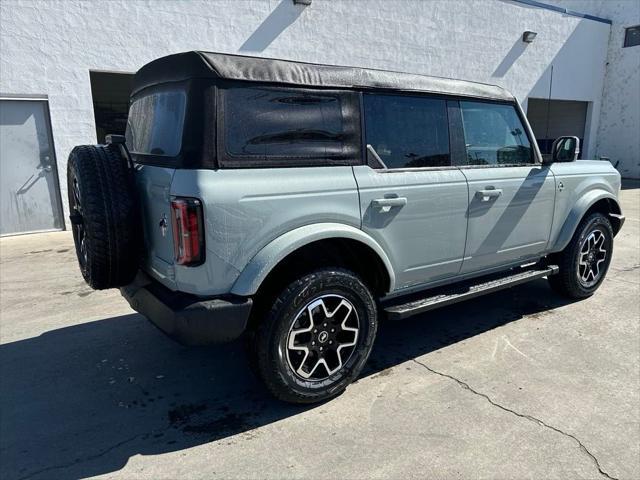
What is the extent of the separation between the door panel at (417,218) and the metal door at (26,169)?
745cm

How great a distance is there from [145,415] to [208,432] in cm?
46

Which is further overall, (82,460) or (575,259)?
(575,259)

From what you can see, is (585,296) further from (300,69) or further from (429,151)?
(300,69)

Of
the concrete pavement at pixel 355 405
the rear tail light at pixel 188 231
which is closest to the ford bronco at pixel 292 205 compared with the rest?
the rear tail light at pixel 188 231

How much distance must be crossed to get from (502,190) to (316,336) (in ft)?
6.54

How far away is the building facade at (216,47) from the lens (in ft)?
25.8

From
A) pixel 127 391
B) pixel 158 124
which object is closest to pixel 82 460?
pixel 127 391

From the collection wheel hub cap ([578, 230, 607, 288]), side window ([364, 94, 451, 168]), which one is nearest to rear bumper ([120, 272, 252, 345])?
side window ([364, 94, 451, 168])

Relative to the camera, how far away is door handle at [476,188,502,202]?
3.61 metres

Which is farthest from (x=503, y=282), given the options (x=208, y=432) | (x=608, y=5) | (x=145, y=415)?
(x=608, y=5)

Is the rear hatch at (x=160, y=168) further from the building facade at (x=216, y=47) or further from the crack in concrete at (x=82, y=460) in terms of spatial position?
the building facade at (x=216, y=47)

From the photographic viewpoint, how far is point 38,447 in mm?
2588

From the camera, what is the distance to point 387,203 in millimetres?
3070

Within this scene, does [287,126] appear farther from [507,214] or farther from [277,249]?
[507,214]
